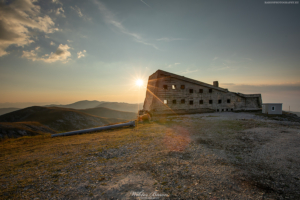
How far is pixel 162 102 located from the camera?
22578 millimetres

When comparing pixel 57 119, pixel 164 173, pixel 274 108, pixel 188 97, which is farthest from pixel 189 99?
pixel 57 119

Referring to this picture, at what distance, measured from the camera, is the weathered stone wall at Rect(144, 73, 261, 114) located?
2264 centimetres

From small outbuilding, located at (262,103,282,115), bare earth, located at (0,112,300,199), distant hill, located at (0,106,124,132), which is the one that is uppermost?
small outbuilding, located at (262,103,282,115)

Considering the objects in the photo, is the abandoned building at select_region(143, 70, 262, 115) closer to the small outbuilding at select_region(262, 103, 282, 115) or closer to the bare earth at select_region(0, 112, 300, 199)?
the small outbuilding at select_region(262, 103, 282, 115)

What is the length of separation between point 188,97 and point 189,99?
45cm

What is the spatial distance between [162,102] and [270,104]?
17.9 metres

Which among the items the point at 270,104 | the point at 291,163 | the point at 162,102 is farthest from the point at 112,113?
the point at 291,163

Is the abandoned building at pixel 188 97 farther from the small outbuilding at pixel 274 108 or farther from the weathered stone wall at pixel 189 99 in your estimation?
the small outbuilding at pixel 274 108

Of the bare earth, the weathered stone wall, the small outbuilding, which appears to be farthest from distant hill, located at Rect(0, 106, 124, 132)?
the small outbuilding

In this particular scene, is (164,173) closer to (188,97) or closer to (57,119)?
(188,97)

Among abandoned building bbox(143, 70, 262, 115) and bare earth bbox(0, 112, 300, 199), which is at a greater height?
abandoned building bbox(143, 70, 262, 115)

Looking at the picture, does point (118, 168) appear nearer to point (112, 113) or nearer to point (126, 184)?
point (126, 184)

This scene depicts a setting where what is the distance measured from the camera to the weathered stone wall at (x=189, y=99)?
22.6 meters

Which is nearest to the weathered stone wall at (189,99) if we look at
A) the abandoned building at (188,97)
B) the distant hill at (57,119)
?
the abandoned building at (188,97)
